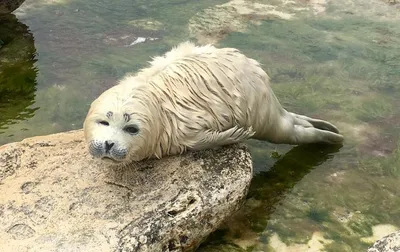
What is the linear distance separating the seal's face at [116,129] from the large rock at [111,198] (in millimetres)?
310

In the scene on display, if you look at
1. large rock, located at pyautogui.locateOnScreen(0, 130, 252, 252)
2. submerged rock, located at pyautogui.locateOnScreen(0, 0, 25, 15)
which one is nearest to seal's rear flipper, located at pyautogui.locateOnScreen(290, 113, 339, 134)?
large rock, located at pyautogui.locateOnScreen(0, 130, 252, 252)

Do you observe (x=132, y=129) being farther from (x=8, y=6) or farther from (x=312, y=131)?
(x=8, y=6)

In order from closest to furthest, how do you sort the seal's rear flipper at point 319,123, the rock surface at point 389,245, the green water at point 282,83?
the rock surface at point 389,245 → the green water at point 282,83 → the seal's rear flipper at point 319,123

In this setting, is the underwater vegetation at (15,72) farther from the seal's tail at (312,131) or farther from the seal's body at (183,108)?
the seal's tail at (312,131)

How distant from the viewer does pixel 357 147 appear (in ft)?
18.2

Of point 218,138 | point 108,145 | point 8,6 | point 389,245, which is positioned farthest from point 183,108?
point 8,6

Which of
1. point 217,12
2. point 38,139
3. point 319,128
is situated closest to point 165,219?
point 38,139

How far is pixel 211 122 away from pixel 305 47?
3.40m

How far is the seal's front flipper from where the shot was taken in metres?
4.23

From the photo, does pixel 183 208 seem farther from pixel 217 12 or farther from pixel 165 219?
pixel 217 12

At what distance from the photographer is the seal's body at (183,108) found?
382cm

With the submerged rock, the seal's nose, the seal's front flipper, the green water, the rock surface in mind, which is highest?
the seal's nose

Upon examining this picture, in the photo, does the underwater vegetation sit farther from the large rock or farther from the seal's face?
the seal's face

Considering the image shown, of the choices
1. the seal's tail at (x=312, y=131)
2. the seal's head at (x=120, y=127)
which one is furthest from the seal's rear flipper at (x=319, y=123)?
the seal's head at (x=120, y=127)
